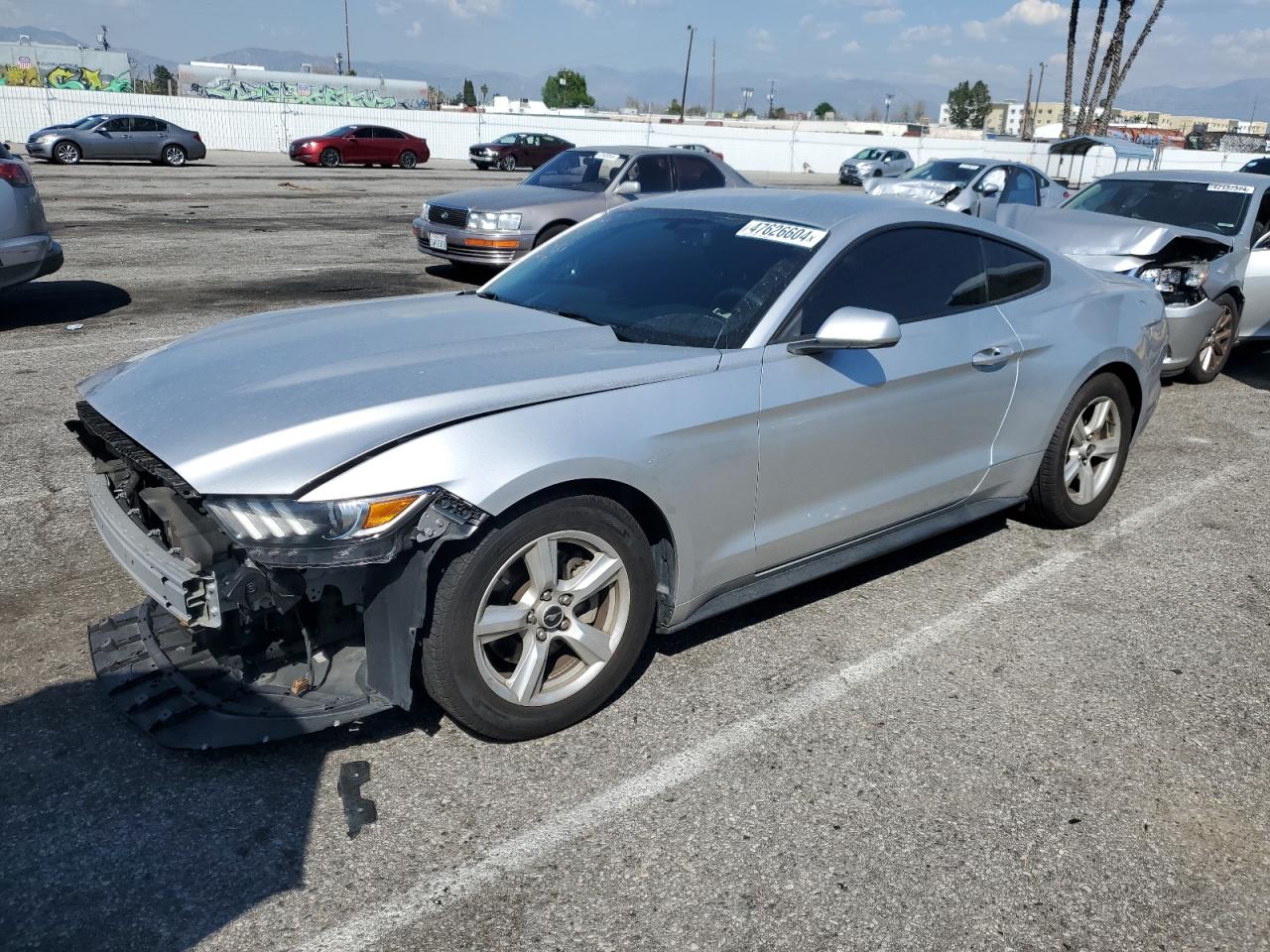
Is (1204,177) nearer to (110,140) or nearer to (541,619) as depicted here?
(541,619)

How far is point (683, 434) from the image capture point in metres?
3.30

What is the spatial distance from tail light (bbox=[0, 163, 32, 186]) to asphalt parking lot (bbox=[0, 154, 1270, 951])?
4588mm

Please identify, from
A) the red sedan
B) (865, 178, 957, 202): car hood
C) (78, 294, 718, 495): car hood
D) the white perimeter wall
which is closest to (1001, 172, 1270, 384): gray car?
(78, 294, 718, 495): car hood

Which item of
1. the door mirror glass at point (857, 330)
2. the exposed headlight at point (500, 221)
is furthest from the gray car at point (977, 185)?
the door mirror glass at point (857, 330)

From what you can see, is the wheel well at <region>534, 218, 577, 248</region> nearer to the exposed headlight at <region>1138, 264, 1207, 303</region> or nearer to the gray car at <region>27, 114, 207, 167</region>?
the exposed headlight at <region>1138, 264, 1207, 303</region>

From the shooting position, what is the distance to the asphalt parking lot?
Answer: 2.57 metres

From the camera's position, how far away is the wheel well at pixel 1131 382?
5062 mm

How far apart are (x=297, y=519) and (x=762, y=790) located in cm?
155

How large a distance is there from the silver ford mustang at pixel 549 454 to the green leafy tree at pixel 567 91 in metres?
127

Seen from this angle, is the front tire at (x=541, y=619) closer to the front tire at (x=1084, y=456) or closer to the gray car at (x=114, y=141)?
the front tire at (x=1084, y=456)

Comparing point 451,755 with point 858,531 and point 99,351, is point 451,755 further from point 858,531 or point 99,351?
point 99,351

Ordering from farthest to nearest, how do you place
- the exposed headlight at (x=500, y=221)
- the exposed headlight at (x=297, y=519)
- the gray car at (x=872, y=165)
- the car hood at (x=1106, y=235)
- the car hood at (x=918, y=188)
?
the gray car at (x=872, y=165)
the car hood at (x=918, y=188)
the exposed headlight at (x=500, y=221)
the car hood at (x=1106, y=235)
the exposed headlight at (x=297, y=519)

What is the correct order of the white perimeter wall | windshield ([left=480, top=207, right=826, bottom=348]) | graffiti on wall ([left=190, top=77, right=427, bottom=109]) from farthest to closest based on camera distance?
graffiti on wall ([left=190, top=77, right=427, bottom=109])
the white perimeter wall
windshield ([left=480, top=207, right=826, bottom=348])

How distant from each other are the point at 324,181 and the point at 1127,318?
24.4 metres
